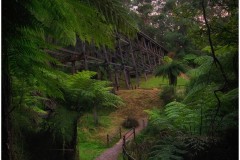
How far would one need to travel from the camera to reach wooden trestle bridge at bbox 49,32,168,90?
53.1 feet

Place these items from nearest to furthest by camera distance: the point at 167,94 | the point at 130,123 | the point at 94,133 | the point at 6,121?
the point at 6,121 < the point at 94,133 < the point at 130,123 < the point at 167,94

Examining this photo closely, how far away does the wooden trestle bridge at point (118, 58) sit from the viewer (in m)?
16.2

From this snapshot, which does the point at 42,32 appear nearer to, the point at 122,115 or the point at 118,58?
the point at 122,115

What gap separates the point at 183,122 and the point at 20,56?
4999 millimetres

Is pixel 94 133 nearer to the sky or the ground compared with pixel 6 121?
nearer to the ground

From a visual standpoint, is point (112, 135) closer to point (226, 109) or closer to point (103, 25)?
point (226, 109)

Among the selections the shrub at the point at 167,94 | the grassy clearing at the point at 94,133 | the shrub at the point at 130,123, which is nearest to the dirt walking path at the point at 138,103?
the shrub at the point at 130,123

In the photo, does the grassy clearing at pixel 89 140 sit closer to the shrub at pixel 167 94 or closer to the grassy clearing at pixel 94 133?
the grassy clearing at pixel 94 133

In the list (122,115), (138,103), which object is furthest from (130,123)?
(138,103)

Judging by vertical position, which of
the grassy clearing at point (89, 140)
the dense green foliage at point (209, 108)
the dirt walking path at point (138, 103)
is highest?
the dense green foliage at point (209, 108)

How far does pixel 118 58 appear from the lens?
948 inches

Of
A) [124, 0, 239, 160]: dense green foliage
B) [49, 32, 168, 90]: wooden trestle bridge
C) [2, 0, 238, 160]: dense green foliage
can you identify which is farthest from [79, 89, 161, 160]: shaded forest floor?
[124, 0, 239, 160]: dense green foliage

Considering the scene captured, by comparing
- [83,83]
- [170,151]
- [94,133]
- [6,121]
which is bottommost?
[94,133]

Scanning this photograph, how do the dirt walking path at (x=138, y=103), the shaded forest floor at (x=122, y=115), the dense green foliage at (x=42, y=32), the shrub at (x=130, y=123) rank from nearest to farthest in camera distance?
1. the dense green foliage at (x=42, y=32)
2. the shaded forest floor at (x=122, y=115)
3. the shrub at (x=130, y=123)
4. the dirt walking path at (x=138, y=103)
